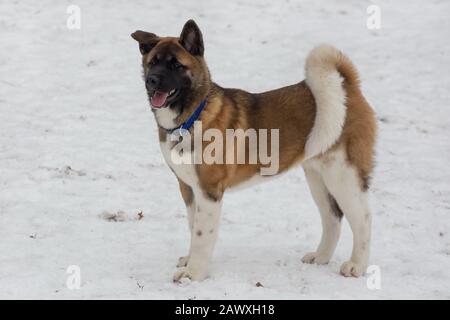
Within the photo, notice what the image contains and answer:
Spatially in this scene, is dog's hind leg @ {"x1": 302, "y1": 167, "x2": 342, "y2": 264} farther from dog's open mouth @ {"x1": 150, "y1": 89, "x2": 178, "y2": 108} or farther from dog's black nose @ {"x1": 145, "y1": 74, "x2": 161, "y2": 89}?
dog's black nose @ {"x1": 145, "y1": 74, "x2": 161, "y2": 89}

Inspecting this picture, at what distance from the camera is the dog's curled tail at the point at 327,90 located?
17.3 ft

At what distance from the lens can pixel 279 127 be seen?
536cm

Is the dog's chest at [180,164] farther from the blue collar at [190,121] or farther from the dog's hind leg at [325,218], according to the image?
the dog's hind leg at [325,218]

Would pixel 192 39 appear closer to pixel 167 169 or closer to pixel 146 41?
pixel 146 41

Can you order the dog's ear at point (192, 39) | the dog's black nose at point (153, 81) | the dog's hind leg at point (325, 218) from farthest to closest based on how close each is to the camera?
the dog's hind leg at point (325, 218)
the dog's ear at point (192, 39)
the dog's black nose at point (153, 81)

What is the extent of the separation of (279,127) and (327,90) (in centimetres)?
51

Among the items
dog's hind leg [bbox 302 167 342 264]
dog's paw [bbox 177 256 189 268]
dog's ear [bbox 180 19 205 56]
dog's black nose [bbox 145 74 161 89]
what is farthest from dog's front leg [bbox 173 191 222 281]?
dog's ear [bbox 180 19 205 56]

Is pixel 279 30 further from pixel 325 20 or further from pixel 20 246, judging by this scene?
pixel 20 246

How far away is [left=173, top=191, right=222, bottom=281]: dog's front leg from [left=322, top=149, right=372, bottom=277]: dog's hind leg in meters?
0.97

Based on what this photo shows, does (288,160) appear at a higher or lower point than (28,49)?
lower

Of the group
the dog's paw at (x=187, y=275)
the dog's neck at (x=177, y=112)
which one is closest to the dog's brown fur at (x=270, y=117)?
the dog's neck at (x=177, y=112)

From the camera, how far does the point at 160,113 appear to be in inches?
199

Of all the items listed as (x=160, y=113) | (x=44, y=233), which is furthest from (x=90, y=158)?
(x=160, y=113)
